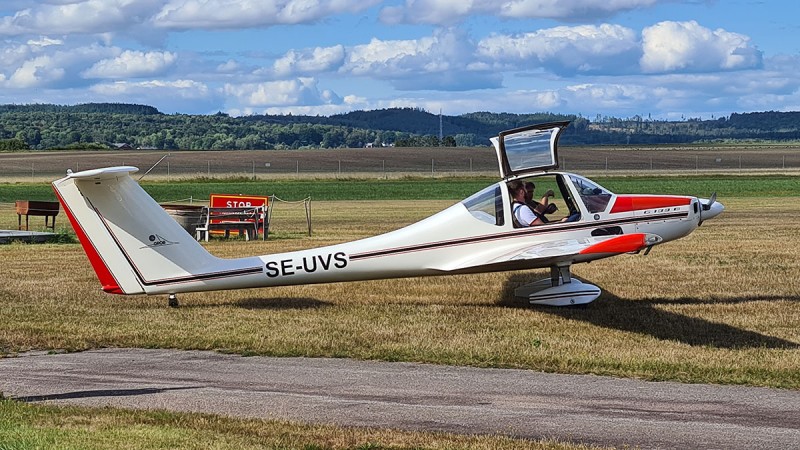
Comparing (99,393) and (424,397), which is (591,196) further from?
(99,393)

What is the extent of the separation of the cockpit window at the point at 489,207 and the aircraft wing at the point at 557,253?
611 millimetres

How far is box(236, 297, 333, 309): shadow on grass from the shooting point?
51.3 ft

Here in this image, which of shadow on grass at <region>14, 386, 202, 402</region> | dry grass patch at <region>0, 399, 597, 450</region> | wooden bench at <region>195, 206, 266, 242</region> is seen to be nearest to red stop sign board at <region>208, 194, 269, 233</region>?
wooden bench at <region>195, 206, 266, 242</region>

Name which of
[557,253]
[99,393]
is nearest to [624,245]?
[557,253]

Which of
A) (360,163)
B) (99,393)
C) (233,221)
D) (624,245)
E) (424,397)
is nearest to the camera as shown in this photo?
(424,397)

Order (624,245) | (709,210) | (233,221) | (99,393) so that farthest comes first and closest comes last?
(233,221) → (709,210) → (624,245) → (99,393)

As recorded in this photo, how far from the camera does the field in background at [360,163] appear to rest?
94000mm

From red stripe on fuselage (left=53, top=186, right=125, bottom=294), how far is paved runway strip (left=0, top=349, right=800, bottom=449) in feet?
7.00

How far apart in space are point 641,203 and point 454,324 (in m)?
3.30

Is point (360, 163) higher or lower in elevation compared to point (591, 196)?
lower

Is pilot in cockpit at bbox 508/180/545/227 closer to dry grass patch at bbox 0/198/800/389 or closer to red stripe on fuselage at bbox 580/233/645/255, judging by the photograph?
dry grass patch at bbox 0/198/800/389

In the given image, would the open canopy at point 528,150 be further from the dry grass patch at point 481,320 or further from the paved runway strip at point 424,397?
the paved runway strip at point 424,397

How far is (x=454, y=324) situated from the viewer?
14156 millimetres

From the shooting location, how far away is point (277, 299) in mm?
16328
